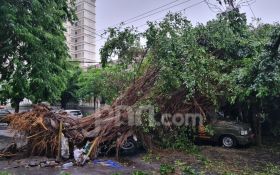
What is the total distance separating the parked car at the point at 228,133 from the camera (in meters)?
12.3

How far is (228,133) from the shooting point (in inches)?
494

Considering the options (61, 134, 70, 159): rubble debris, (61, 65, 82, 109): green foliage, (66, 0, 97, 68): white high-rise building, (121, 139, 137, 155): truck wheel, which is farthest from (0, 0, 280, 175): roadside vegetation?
(66, 0, 97, 68): white high-rise building

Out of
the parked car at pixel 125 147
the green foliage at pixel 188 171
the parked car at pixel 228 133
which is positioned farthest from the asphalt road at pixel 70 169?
the parked car at pixel 228 133

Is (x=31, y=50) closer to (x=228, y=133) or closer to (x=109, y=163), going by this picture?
(x=109, y=163)

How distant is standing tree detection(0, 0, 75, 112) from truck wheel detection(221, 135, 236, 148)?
27.2 feet

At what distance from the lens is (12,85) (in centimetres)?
1465

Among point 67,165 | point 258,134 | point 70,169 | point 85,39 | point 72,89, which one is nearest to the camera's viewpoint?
point 70,169

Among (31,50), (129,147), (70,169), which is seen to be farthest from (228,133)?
(31,50)

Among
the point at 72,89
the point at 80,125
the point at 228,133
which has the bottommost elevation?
the point at 228,133

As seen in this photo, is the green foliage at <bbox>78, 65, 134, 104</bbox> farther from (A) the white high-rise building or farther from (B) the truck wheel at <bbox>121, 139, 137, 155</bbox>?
(A) the white high-rise building

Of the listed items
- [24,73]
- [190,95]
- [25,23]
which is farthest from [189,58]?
[24,73]

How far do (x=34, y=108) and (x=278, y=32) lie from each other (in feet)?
27.5

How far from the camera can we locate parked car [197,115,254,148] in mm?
12305

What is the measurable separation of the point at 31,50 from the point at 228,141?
371 inches
